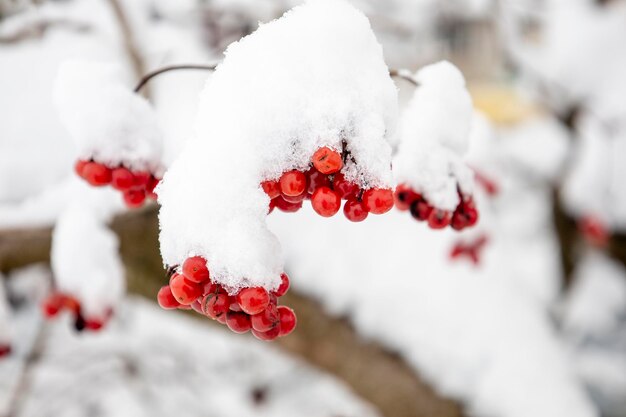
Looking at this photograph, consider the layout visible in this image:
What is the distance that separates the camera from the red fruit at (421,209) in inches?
40.8

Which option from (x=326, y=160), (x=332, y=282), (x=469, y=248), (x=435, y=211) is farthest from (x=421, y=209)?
(x=332, y=282)

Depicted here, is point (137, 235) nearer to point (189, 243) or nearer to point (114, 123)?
point (114, 123)

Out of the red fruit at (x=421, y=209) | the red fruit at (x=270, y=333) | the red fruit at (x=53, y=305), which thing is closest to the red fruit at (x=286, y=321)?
the red fruit at (x=270, y=333)

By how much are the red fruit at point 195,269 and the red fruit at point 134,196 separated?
0.46m

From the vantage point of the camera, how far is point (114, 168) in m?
1.08

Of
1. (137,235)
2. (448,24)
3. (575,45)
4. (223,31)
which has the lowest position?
(137,235)

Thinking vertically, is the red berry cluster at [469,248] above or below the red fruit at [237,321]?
above

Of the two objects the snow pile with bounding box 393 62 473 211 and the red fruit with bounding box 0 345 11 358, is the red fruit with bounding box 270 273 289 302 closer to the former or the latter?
the snow pile with bounding box 393 62 473 211

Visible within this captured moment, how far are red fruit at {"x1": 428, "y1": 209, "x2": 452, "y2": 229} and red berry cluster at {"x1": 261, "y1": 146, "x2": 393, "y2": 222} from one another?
0.87ft

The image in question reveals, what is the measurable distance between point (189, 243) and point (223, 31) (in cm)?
390

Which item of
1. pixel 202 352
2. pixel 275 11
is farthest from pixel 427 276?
pixel 202 352

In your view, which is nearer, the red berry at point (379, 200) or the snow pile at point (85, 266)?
the red berry at point (379, 200)

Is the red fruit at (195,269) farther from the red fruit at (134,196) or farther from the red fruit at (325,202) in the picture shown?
the red fruit at (134,196)

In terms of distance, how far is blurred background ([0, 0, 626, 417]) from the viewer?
2.33 m
